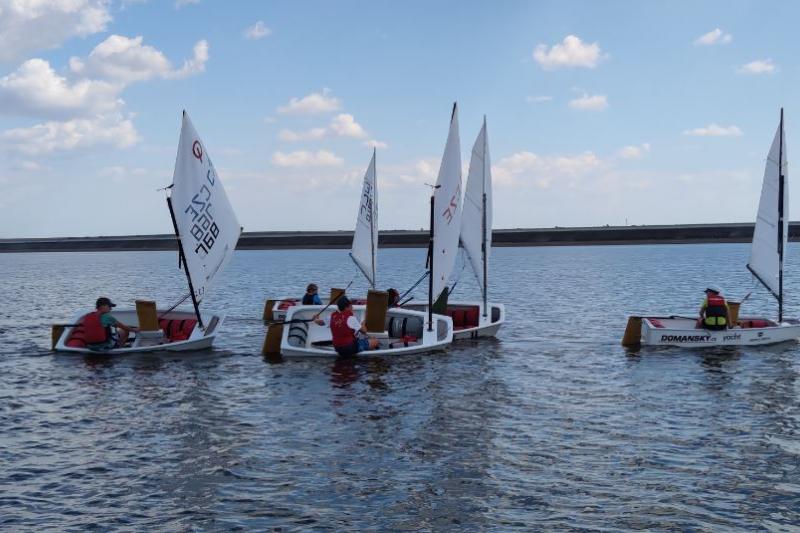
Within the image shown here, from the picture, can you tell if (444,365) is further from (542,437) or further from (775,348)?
(775,348)

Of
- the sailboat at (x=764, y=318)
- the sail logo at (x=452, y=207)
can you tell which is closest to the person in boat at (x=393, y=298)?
the sail logo at (x=452, y=207)

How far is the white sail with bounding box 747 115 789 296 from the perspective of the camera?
1197 inches

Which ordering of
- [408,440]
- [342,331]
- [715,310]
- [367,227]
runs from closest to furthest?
[408,440] < [342,331] < [715,310] < [367,227]

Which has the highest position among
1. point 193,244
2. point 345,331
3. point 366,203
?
point 366,203

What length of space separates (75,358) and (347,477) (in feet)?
53.5

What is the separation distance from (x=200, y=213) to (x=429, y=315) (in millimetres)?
8600

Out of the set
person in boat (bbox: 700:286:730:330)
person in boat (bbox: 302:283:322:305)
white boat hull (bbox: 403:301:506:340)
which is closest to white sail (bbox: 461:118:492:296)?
white boat hull (bbox: 403:301:506:340)

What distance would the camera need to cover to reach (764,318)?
100.0ft

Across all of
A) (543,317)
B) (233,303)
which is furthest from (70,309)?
(543,317)

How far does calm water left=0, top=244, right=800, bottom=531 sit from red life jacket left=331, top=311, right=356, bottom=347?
1015 mm

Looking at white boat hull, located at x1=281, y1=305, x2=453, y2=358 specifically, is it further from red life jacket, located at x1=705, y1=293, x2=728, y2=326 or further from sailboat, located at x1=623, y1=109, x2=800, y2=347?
red life jacket, located at x1=705, y1=293, x2=728, y2=326

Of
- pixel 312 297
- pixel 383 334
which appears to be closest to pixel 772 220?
pixel 383 334

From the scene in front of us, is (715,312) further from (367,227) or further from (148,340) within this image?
(148,340)

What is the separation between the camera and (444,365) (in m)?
25.9
